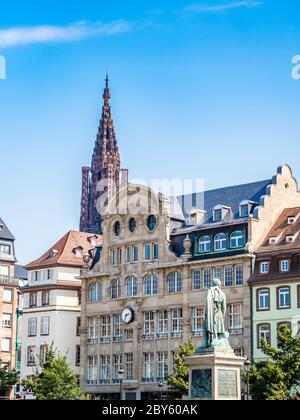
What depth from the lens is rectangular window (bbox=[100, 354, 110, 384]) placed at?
75.1 m

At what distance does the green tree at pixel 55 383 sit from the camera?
69.4 meters

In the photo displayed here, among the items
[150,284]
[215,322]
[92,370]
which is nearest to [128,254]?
[150,284]

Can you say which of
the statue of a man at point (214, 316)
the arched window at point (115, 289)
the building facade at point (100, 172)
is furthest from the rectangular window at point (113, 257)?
the building facade at point (100, 172)

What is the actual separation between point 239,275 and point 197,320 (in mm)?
5047

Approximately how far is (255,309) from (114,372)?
50.1ft

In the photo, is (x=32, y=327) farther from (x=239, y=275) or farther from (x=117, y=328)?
(x=239, y=275)

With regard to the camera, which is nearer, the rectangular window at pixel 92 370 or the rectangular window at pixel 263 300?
the rectangular window at pixel 263 300

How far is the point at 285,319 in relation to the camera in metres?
63.2

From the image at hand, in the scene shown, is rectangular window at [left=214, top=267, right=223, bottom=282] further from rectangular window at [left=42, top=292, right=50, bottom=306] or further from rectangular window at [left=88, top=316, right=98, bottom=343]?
rectangular window at [left=42, top=292, right=50, bottom=306]

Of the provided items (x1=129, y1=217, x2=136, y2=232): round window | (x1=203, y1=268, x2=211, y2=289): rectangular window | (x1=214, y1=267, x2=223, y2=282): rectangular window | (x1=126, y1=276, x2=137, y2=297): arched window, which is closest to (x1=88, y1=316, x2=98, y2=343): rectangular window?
(x1=126, y1=276, x2=137, y2=297): arched window

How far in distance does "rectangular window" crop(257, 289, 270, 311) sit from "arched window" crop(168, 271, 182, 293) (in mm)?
8058

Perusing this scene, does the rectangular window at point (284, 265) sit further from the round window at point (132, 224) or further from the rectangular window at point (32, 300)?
the rectangular window at point (32, 300)

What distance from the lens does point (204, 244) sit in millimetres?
70312

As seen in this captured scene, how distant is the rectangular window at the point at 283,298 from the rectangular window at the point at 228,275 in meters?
4.66
